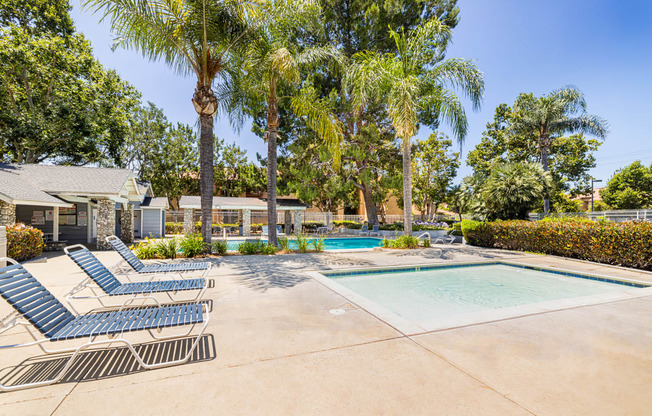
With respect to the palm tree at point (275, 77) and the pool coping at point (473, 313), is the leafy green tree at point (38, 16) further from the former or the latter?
the pool coping at point (473, 313)

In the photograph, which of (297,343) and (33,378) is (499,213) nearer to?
(297,343)

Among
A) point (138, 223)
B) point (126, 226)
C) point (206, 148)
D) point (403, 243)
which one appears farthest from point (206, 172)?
point (138, 223)

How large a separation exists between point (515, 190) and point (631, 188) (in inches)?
1347

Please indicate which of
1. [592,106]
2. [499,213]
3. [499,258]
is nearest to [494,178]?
[499,213]

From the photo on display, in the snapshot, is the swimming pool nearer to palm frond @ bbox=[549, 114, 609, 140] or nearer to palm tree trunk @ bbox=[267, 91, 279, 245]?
palm tree trunk @ bbox=[267, 91, 279, 245]

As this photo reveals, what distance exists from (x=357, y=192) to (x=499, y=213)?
22.1 m

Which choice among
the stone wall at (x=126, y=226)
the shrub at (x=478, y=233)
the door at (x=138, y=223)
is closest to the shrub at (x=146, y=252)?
the stone wall at (x=126, y=226)

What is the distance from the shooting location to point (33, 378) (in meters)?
2.72

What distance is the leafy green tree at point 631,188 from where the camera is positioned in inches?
1331

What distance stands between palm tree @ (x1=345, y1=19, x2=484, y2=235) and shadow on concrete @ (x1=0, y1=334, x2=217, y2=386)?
Answer: 35.7 feet

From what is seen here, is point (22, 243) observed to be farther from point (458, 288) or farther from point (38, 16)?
point (38, 16)

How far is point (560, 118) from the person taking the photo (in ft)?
71.2

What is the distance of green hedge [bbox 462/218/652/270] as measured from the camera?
8555 millimetres

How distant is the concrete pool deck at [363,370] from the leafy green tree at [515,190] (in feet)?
37.9
